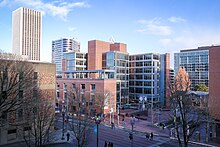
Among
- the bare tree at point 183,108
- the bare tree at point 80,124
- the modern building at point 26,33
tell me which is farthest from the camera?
the modern building at point 26,33

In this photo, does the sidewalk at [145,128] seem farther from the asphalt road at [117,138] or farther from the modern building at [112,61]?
the modern building at [112,61]

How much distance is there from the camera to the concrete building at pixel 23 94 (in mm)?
26328

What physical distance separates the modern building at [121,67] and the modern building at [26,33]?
131987 millimetres

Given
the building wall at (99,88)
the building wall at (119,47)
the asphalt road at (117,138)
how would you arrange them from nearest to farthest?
the asphalt road at (117,138), the building wall at (99,88), the building wall at (119,47)

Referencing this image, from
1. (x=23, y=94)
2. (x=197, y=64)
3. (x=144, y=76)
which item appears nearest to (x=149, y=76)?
(x=144, y=76)

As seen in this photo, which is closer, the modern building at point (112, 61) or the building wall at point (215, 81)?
the building wall at point (215, 81)

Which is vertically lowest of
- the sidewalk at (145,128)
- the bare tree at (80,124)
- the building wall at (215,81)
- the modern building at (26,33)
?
the sidewalk at (145,128)

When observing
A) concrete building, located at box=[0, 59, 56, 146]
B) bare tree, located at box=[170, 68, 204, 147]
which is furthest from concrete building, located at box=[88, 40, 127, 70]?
bare tree, located at box=[170, 68, 204, 147]

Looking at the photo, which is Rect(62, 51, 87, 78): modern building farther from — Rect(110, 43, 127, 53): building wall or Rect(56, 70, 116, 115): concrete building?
Rect(56, 70, 116, 115): concrete building

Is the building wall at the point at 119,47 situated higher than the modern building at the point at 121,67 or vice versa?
the building wall at the point at 119,47

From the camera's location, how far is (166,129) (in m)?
37.3

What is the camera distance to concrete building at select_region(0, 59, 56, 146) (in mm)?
26328

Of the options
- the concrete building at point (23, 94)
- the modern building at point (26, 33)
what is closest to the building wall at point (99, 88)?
the concrete building at point (23, 94)

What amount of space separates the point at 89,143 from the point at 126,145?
4809 mm
